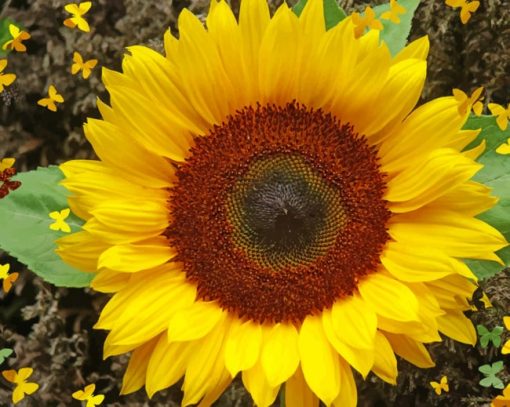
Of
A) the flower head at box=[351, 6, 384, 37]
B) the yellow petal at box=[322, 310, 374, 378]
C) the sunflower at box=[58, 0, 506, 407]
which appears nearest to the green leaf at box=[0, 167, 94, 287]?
the sunflower at box=[58, 0, 506, 407]

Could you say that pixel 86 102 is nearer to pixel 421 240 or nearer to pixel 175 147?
pixel 175 147

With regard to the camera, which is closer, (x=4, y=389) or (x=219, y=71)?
(x=219, y=71)

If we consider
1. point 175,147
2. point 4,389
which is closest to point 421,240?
point 175,147

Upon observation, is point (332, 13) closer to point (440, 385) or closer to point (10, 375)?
point (440, 385)

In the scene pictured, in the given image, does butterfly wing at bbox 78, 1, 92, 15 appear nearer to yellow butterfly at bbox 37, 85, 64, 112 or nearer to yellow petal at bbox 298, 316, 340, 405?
yellow butterfly at bbox 37, 85, 64, 112

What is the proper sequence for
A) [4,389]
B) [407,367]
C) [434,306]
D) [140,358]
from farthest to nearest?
[4,389]
[407,367]
[140,358]
[434,306]

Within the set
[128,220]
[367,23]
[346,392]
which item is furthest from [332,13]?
[346,392]
